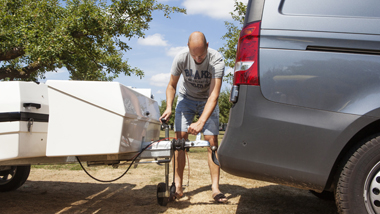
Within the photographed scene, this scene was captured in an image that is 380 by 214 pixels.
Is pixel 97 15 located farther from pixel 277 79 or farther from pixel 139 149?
pixel 277 79

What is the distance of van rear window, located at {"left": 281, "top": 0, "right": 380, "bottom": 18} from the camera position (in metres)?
2.15

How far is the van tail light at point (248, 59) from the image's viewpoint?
2.25 m

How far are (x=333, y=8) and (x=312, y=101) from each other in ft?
2.23

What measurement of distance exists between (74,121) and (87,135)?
0.52 feet

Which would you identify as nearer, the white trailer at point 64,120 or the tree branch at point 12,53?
the white trailer at point 64,120

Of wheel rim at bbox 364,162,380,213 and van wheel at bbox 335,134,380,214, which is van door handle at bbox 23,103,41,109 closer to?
van wheel at bbox 335,134,380,214

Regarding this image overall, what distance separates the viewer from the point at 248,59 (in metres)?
2.29

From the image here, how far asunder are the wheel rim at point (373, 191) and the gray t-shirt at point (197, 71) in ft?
6.71

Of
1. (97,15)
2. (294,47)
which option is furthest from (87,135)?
(97,15)

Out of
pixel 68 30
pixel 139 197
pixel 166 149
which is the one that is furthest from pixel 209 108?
pixel 68 30

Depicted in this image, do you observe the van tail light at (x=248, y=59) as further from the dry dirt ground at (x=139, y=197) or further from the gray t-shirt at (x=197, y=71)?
the dry dirt ground at (x=139, y=197)

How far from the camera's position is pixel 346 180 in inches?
81.3

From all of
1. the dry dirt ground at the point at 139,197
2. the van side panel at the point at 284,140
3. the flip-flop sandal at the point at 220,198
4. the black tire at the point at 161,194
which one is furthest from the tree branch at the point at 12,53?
the van side panel at the point at 284,140

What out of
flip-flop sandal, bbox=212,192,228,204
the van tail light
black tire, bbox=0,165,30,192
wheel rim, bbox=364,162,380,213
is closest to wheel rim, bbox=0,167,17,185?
black tire, bbox=0,165,30,192
